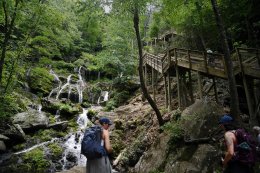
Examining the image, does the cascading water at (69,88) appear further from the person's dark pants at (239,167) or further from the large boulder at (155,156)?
the person's dark pants at (239,167)

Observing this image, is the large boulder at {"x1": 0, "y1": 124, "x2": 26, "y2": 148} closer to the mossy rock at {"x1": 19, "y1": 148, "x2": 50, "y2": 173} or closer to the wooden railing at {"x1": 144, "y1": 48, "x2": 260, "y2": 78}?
the mossy rock at {"x1": 19, "y1": 148, "x2": 50, "y2": 173}

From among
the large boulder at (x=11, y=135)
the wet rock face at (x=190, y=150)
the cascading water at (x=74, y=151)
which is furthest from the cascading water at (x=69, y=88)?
the wet rock face at (x=190, y=150)

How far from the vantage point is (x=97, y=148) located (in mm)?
5184

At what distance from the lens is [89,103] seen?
29.2 metres

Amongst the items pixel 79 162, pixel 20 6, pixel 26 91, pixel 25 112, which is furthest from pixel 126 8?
pixel 26 91

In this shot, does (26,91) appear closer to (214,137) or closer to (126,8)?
(126,8)

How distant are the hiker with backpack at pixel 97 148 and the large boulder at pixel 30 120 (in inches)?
572

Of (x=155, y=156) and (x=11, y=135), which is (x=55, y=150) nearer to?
(x=11, y=135)

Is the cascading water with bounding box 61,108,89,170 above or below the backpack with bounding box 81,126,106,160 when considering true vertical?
below

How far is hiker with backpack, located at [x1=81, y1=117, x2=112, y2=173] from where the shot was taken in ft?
17.0

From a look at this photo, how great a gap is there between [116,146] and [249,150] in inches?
452

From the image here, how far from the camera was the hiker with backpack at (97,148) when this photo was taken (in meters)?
5.18

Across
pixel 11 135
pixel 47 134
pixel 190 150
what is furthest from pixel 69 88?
pixel 190 150

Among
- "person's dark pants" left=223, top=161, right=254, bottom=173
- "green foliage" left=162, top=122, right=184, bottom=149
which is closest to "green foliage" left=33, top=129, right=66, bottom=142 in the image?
"green foliage" left=162, top=122, right=184, bottom=149
